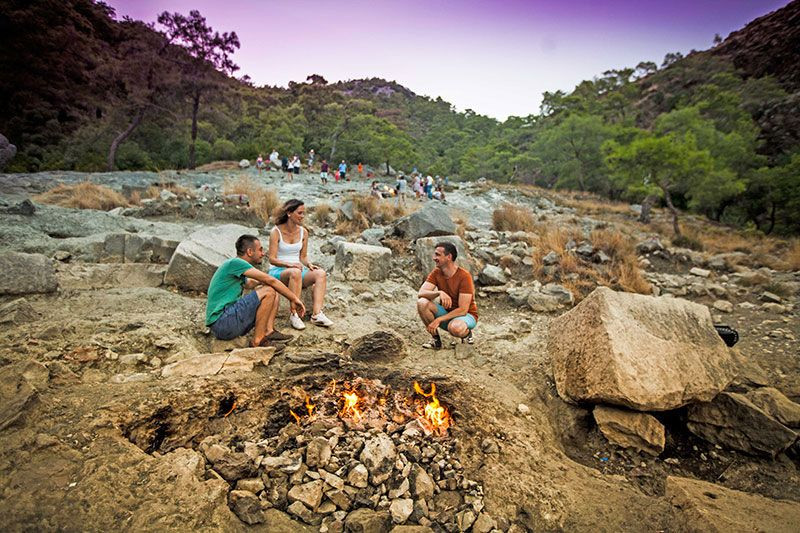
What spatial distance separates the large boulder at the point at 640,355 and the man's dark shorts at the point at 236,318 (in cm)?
268

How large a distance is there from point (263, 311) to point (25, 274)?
239 centimetres

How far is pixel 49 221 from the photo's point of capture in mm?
5227

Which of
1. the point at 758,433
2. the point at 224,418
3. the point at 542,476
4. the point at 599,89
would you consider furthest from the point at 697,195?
the point at 599,89

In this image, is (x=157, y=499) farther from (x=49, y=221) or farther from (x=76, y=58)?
(x=76, y=58)

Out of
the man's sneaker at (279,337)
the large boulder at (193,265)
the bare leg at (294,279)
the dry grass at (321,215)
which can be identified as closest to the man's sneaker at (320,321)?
the bare leg at (294,279)

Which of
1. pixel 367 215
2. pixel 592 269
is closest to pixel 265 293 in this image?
pixel 367 215

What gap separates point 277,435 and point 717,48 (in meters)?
78.0

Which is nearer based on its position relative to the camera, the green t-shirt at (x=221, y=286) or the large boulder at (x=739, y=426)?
the large boulder at (x=739, y=426)

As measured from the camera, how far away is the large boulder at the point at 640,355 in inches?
89.8

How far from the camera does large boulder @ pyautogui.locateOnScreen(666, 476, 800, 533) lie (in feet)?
4.96

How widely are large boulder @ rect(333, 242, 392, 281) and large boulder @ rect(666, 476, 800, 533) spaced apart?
4.01 metres

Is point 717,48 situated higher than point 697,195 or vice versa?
point 717,48

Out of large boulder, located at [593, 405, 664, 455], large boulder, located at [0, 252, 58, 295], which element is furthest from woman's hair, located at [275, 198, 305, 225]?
large boulder, located at [593, 405, 664, 455]

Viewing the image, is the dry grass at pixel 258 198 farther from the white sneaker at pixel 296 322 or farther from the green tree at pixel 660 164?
the green tree at pixel 660 164
